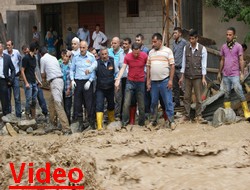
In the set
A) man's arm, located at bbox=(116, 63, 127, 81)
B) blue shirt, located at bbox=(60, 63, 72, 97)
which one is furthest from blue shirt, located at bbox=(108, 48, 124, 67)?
blue shirt, located at bbox=(60, 63, 72, 97)

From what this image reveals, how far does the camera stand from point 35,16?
2270cm

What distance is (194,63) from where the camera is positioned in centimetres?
1148

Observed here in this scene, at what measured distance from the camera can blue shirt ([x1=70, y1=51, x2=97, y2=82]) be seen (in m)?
11.5

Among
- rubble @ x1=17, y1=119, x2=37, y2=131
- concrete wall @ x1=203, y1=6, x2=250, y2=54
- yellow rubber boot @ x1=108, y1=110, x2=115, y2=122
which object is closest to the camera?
yellow rubber boot @ x1=108, y1=110, x2=115, y2=122

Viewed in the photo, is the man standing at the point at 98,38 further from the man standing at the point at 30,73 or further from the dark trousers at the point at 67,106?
the dark trousers at the point at 67,106

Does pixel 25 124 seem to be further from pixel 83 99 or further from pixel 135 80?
pixel 135 80

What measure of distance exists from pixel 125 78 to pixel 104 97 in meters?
0.60

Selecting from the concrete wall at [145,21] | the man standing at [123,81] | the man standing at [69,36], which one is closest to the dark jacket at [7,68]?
the man standing at [123,81]

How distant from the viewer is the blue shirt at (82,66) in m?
11.5

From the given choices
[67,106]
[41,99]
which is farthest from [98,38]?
[67,106]

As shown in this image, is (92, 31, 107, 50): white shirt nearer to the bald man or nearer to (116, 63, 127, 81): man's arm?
the bald man

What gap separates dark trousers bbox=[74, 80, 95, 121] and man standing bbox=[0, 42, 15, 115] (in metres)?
1.73

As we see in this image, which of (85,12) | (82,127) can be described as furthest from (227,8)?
(82,127)

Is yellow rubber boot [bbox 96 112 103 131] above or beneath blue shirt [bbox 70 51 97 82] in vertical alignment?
beneath
